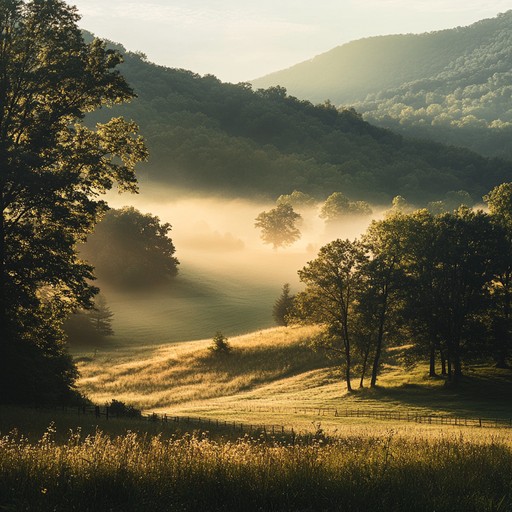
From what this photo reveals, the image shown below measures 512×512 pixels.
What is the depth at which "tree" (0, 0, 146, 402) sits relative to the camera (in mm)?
27141

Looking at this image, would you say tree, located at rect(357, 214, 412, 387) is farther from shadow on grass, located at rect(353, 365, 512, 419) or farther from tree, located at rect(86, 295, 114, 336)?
tree, located at rect(86, 295, 114, 336)

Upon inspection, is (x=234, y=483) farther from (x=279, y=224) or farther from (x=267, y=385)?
(x=279, y=224)

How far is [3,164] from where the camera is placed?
25297 millimetres

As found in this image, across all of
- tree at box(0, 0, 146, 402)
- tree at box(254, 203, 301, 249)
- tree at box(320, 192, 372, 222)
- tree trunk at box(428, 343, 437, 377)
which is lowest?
tree trunk at box(428, 343, 437, 377)

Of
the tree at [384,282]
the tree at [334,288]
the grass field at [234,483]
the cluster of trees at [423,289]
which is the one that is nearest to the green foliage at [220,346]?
the cluster of trees at [423,289]

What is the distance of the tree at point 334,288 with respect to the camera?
63562 mm

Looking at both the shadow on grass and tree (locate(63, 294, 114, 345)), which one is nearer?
the shadow on grass

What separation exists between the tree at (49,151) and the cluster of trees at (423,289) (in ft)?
124

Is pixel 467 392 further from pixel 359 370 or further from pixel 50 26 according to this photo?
pixel 50 26

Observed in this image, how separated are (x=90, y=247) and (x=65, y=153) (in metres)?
101

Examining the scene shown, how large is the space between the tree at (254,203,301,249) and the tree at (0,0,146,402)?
440 ft

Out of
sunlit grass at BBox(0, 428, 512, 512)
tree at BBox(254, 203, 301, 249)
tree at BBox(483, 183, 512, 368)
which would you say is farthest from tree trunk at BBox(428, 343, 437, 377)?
tree at BBox(254, 203, 301, 249)

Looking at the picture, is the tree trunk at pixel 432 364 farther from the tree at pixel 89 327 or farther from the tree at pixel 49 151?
the tree at pixel 89 327

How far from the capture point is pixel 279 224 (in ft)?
536
